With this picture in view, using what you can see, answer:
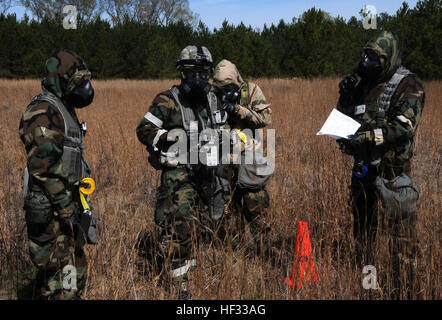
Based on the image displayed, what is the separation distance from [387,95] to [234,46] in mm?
19174

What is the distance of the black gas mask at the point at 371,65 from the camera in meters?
2.62

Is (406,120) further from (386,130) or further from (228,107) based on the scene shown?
(228,107)

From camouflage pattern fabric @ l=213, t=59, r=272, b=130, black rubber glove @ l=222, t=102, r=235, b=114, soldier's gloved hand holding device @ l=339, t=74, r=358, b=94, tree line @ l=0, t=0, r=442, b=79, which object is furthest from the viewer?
tree line @ l=0, t=0, r=442, b=79

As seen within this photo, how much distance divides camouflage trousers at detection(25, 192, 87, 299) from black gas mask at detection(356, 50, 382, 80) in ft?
7.41

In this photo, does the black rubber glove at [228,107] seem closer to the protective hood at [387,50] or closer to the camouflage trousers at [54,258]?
the protective hood at [387,50]

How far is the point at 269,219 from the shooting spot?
3.55m

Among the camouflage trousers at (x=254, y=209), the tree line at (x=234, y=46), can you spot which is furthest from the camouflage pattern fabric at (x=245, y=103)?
the tree line at (x=234, y=46)

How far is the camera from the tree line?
53.6ft

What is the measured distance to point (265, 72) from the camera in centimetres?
2138

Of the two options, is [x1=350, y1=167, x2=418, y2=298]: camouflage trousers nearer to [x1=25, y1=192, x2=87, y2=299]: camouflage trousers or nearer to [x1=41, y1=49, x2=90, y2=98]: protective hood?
[x1=25, y1=192, x2=87, y2=299]: camouflage trousers

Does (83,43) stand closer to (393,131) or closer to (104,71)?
(104,71)

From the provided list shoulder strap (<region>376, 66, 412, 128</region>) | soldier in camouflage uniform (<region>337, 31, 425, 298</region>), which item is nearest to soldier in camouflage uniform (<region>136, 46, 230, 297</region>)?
soldier in camouflage uniform (<region>337, 31, 425, 298</region>)
